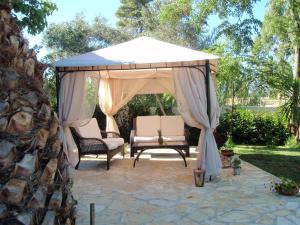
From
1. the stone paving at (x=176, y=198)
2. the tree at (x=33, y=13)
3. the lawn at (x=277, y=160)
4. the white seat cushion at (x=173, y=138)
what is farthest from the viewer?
the white seat cushion at (x=173, y=138)

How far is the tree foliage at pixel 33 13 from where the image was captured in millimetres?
5062

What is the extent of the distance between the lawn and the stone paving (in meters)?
0.37

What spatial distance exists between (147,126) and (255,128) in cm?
451

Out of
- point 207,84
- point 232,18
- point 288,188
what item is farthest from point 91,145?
point 232,18

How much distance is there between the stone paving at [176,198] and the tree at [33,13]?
2.62 metres

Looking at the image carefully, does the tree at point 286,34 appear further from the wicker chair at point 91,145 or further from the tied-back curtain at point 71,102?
the tied-back curtain at point 71,102

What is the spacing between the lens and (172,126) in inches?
380

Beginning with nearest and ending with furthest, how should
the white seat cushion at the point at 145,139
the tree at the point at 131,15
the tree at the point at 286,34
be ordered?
the white seat cushion at the point at 145,139
the tree at the point at 286,34
the tree at the point at 131,15

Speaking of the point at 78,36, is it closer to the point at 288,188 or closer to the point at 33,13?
the point at 33,13

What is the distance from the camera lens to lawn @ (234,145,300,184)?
7375 millimetres

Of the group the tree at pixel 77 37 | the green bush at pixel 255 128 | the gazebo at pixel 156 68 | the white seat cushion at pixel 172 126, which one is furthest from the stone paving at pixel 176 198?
the tree at pixel 77 37

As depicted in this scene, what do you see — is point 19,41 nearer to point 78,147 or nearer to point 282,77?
point 78,147

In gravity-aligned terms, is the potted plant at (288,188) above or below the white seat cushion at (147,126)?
below

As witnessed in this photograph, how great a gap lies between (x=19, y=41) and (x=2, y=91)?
387 millimetres
